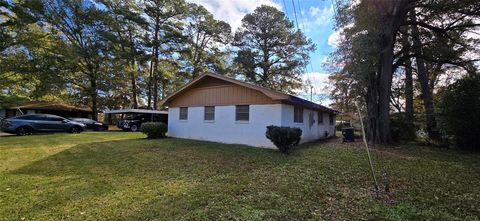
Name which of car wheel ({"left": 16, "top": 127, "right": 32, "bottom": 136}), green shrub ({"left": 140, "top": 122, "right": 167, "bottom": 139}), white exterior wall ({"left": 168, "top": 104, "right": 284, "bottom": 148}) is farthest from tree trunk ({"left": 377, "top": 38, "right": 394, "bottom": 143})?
car wheel ({"left": 16, "top": 127, "right": 32, "bottom": 136})

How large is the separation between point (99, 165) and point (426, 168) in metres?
9.37

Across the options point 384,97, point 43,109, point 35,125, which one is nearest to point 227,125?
point 384,97

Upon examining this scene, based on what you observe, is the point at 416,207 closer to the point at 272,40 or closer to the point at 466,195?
the point at 466,195

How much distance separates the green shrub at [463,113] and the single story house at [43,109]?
34.3 m

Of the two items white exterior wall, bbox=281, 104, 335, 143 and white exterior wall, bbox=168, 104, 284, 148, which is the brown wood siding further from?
white exterior wall, bbox=281, 104, 335, 143

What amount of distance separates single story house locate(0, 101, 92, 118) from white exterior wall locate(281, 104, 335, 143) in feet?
90.9

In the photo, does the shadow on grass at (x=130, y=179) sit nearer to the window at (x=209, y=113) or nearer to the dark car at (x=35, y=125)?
the window at (x=209, y=113)

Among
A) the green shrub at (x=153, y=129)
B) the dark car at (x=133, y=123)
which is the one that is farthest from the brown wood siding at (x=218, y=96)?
the dark car at (x=133, y=123)

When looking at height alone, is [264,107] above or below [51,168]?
above

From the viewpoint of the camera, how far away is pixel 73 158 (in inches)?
350

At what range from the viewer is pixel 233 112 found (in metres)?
13.4

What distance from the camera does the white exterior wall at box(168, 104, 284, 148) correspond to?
1212 centimetres

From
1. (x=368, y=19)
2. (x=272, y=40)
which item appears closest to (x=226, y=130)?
(x=368, y=19)

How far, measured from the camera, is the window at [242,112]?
13.0 meters
